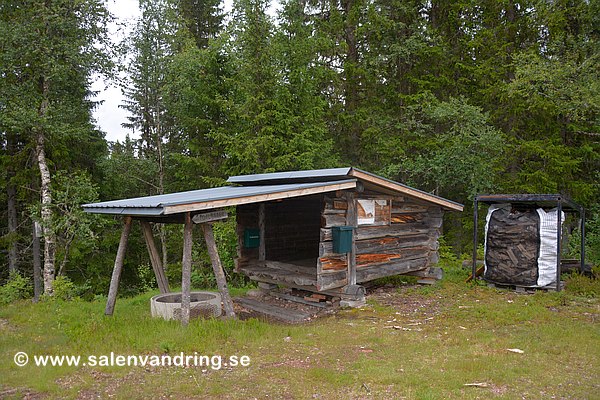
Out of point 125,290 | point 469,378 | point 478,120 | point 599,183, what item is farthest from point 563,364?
point 125,290

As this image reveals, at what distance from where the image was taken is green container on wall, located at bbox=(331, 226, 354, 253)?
903 centimetres

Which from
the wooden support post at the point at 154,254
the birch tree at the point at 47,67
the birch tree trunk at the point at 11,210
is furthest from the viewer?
the birch tree trunk at the point at 11,210

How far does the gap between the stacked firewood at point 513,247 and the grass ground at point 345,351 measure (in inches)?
40.2

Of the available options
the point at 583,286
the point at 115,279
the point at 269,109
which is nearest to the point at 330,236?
the point at 115,279

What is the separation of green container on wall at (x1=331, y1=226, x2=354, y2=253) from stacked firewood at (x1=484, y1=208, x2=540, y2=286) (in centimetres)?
408

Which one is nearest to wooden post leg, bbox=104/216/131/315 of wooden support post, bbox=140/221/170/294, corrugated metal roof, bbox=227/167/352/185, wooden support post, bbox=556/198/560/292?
wooden support post, bbox=140/221/170/294

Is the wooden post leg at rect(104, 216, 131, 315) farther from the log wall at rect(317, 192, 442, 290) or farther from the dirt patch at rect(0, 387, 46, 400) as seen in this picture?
the log wall at rect(317, 192, 442, 290)

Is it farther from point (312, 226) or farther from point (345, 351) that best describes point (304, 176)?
point (345, 351)

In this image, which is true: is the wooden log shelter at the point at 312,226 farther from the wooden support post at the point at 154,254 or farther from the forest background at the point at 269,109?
the forest background at the point at 269,109

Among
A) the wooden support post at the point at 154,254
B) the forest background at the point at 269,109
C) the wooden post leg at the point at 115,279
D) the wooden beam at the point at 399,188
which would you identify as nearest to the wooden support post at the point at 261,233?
the wooden support post at the point at 154,254

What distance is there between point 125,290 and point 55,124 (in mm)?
8021

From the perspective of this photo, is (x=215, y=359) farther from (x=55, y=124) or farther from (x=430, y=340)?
(x=55, y=124)

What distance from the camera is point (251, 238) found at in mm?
11156

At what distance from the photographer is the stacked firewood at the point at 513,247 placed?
10.4 m
